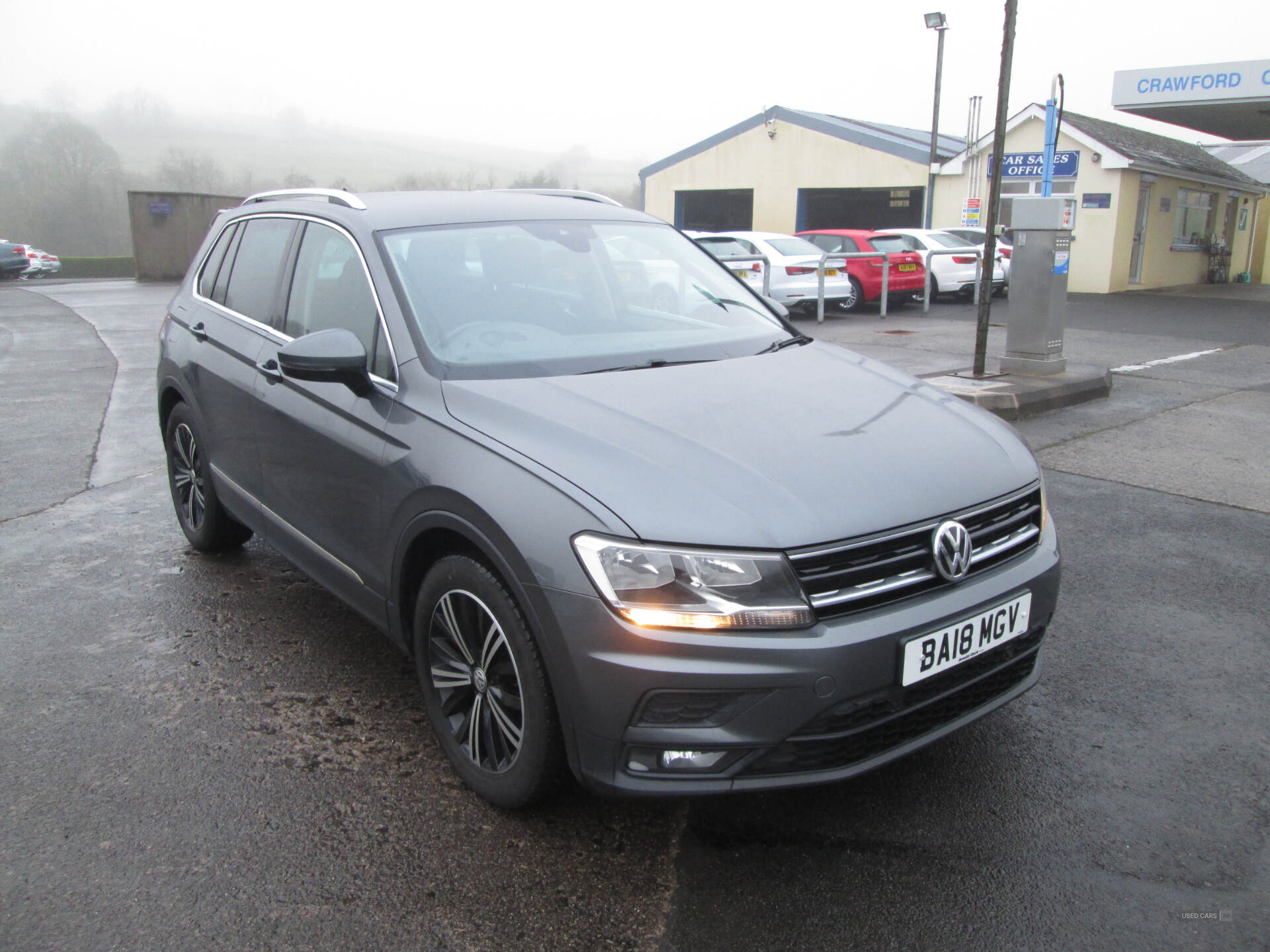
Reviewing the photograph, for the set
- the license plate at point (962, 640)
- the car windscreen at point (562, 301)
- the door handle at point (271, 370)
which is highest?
the car windscreen at point (562, 301)

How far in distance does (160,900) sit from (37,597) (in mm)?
2504

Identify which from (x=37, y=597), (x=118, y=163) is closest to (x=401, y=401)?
(x=37, y=597)

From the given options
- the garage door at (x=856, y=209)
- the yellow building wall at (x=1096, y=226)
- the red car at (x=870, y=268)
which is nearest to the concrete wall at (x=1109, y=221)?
the yellow building wall at (x=1096, y=226)

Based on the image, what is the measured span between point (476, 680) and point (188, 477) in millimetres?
2847

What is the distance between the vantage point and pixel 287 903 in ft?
8.02

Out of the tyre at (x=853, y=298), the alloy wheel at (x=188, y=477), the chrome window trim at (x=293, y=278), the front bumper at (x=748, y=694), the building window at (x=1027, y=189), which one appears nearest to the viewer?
the front bumper at (x=748, y=694)

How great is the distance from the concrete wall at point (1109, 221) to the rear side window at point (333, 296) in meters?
23.7

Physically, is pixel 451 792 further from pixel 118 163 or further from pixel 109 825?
pixel 118 163

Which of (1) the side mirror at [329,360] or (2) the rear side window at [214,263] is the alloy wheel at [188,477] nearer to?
(2) the rear side window at [214,263]

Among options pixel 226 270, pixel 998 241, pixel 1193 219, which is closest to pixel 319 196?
pixel 226 270

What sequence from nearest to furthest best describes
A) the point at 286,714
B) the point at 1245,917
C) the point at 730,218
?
the point at 1245,917, the point at 286,714, the point at 730,218

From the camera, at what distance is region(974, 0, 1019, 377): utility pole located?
875 centimetres

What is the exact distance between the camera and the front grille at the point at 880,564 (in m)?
2.36

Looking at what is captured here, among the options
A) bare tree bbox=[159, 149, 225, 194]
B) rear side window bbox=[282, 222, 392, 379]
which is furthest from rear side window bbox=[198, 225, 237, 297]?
bare tree bbox=[159, 149, 225, 194]
